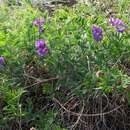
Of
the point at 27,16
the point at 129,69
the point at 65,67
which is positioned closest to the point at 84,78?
the point at 65,67

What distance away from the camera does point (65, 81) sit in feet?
8.02

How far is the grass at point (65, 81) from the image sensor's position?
237cm

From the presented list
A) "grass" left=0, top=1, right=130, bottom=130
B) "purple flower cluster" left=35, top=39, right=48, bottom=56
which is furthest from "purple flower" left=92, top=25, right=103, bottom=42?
"purple flower cluster" left=35, top=39, right=48, bottom=56

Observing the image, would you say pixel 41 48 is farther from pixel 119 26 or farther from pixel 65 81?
pixel 119 26

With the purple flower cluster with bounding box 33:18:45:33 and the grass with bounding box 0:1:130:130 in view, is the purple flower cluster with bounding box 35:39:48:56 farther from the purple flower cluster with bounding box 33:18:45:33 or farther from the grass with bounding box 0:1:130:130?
the purple flower cluster with bounding box 33:18:45:33

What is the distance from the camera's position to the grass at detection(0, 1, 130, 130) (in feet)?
7.77

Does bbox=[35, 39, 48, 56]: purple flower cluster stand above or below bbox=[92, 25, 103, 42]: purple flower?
below

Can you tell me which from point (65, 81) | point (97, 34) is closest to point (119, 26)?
point (97, 34)

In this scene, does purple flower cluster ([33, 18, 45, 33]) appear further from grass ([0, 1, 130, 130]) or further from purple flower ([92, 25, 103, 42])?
purple flower ([92, 25, 103, 42])

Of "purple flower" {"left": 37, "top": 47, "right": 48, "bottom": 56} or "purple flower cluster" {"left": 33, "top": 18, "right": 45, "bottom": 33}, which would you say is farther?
"purple flower cluster" {"left": 33, "top": 18, "right": 45, "bottom": 33}

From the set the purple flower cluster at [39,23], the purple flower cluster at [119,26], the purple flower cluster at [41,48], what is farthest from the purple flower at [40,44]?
the purple flower cluster at [119,26]

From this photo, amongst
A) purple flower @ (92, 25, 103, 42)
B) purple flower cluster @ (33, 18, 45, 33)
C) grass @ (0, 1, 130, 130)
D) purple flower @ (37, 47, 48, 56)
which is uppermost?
purple flower cluster @ (33, 18, 45, 33)

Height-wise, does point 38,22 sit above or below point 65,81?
above

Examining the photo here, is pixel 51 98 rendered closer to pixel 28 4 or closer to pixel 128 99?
pixel 128 99
